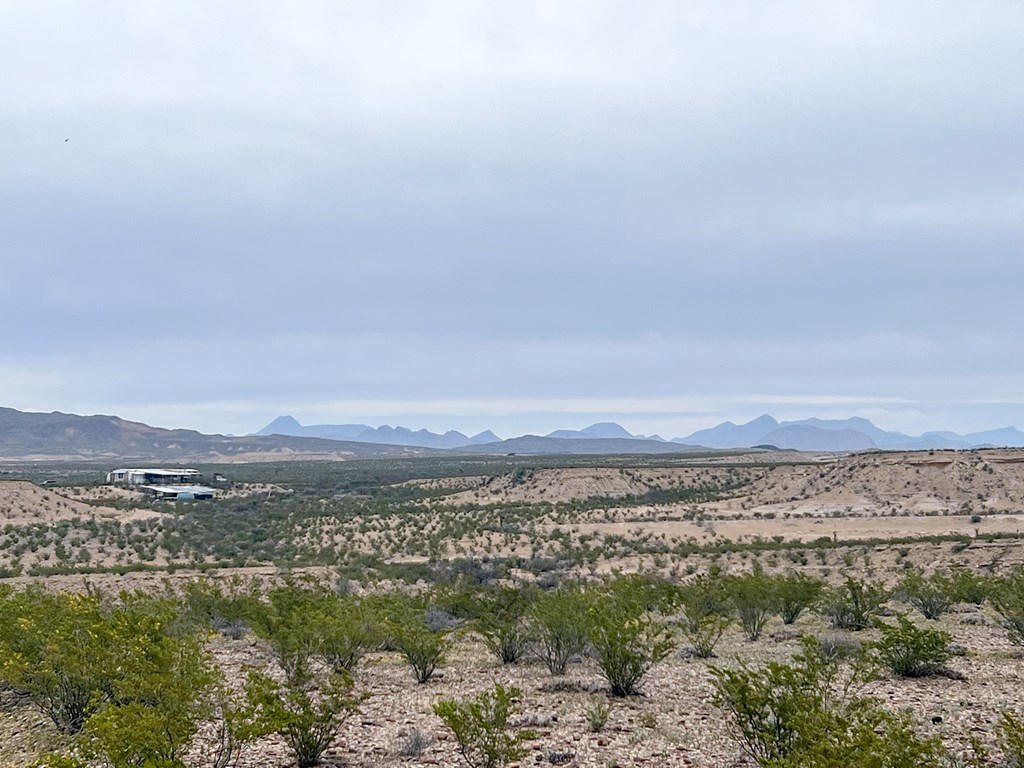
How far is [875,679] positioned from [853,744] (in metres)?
6.84

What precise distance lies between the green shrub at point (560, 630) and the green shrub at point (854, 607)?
7024 mm

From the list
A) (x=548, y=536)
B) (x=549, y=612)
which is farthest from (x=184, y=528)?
(x=549, y=612)

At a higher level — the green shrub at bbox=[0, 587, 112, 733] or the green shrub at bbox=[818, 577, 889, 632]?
the green shrub at bbox=[0, 587, 112, 733]

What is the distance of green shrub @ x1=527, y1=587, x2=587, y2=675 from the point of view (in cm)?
1362

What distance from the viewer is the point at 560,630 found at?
44.8 ft

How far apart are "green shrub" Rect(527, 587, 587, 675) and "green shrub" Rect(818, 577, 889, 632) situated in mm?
7024

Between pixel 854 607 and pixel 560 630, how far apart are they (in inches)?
326

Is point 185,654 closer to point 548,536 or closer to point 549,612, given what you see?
point 549,612

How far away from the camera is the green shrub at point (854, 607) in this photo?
17.7 meters

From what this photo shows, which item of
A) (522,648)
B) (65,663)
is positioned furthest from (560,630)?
(65,663)

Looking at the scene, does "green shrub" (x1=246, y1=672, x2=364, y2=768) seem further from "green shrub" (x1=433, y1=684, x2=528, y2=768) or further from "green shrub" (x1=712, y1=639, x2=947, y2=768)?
"green shrub" (x1=712, y1=639, x2=947, y2=768)

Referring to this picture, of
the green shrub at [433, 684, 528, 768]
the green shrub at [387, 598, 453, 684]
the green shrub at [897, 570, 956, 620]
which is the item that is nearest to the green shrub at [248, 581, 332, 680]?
the green shrub at [387, 598, 453, 684]

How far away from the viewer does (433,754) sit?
944 centimetres

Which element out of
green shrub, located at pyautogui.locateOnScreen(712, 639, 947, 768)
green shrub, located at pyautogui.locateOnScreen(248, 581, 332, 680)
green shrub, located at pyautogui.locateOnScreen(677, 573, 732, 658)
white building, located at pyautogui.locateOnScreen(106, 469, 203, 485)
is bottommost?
white building, located at pyautogui.locateOnScreen(106, 469, 203, 485)
